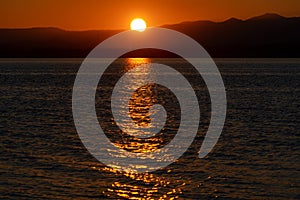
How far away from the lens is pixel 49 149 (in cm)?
4394

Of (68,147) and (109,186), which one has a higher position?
(68,147)

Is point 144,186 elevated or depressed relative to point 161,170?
depressed

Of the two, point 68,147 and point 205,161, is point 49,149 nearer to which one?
point 68,147

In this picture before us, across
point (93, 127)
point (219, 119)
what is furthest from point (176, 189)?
point (219, 119)

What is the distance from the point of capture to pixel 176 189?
32.1 m

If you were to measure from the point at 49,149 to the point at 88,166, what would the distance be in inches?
276

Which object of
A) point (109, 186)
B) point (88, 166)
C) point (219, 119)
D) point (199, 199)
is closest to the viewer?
point (199, 199)

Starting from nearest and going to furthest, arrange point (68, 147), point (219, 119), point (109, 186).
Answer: point (109, 186) → point (68, 147) → point (219, 119)

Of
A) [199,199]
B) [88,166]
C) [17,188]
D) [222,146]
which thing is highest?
[222,146]

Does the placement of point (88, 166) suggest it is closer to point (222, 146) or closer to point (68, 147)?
point (68, 147)

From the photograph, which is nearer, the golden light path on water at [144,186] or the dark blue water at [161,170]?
the golden light path on water at [144,186]

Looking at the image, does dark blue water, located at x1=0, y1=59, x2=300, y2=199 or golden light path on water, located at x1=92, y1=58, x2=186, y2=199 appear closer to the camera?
golden light path on water, located at x1=92, y1=58, x2=186, y2=199

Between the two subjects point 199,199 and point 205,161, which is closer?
point 199,199

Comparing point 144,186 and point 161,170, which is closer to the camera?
point 144,186
